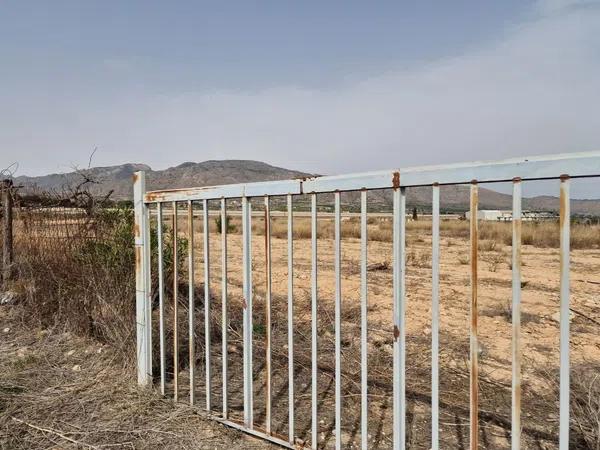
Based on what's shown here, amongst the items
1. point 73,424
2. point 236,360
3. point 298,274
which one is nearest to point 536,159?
point 73,424

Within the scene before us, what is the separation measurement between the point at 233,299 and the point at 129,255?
248 centimetres

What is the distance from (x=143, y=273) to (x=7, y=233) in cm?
452

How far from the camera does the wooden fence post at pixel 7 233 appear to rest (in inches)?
265

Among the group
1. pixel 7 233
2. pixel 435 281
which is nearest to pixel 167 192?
pixel 435 281

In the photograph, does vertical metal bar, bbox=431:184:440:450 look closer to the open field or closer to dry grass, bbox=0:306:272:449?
the open field

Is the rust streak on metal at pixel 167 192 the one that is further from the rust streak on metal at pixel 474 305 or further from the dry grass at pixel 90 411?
the rust streak on metal at pixel 474 305

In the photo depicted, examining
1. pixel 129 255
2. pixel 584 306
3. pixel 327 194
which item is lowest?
pixel 584 306

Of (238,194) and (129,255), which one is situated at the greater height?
(238,194)

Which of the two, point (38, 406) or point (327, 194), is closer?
point (327, 194)

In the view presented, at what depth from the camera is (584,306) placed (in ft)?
25.2

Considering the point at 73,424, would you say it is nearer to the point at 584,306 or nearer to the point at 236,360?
the point at 236,360

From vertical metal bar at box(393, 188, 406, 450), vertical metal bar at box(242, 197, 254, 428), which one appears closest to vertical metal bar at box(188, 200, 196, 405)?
vertical metal bar at box(242, 197, 254, 428)

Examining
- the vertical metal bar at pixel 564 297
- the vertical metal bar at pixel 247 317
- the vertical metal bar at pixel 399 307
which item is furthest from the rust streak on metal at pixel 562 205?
the vertical metal bar at pixel 247 317

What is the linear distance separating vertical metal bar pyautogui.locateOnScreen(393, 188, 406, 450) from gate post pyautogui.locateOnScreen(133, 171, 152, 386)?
2094mm
